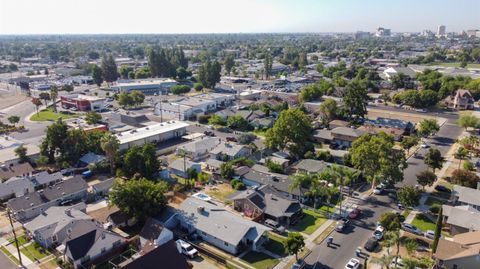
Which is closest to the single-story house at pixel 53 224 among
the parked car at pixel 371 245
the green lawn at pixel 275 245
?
the green lawn at pixel 275 245

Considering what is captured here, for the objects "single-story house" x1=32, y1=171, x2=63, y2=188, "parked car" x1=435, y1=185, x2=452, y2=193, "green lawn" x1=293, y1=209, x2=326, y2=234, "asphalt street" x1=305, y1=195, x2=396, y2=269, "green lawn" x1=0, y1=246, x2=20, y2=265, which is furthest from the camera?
"single-story house" x1=32, y1=171, x2=63, y2=188

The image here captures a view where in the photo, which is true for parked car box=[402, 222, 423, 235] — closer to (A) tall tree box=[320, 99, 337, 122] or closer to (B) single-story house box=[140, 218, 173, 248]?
(B) single-story house box=[140, 218, 173, 248]

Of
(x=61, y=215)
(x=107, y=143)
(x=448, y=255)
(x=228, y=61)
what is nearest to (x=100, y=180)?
(x=107, y=143)

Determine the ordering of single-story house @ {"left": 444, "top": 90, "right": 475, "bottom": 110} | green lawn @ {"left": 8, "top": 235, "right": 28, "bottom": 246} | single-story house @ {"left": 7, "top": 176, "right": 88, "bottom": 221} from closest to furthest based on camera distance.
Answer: green lawn @ {"left": 8, "top": 235, "right": 28, "bottom": 246}, single-story house @ {"left": 7, "top": 176, "right": 88, "bottom": 221}, single-story house @ {"left": 444, "top": 90, "right": 475, "bottom": 110}

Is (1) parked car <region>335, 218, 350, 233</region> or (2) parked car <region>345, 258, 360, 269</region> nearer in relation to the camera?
(2) parked car <region>345, 258, 360, 269</region>

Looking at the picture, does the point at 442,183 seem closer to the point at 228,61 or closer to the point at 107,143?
the point at 107,143

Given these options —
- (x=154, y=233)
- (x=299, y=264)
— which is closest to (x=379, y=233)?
(x=299, y=264)

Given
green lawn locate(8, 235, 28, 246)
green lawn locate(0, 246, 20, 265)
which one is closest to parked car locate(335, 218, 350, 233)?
green lawn locate(0, 246, 20, 265)

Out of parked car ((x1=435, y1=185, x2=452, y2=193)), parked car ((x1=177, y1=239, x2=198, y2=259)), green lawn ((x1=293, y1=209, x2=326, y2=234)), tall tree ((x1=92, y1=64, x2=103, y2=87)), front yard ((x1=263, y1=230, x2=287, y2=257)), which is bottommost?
front yard ((x1=263, y1=230, x2=287, y2=257))
